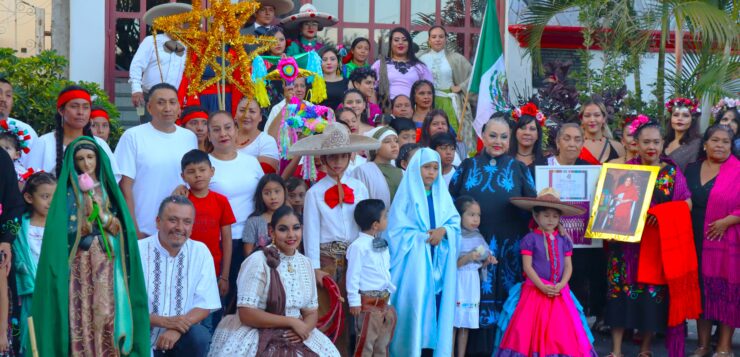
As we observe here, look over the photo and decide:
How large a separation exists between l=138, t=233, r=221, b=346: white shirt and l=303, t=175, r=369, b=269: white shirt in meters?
0.92

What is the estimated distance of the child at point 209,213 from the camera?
25.0 ft

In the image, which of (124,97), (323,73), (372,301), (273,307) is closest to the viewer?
(273,307)

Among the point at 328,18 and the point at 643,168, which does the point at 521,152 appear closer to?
the point at 643,168

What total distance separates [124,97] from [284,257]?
6.33 meters

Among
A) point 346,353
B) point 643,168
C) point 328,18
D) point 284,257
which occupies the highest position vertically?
point 328,18

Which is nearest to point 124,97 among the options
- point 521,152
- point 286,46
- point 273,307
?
point 286,46

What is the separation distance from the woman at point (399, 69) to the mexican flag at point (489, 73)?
0.51 meters

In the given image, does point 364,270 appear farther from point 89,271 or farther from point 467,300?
point 89,271

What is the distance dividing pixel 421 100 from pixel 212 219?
3.21 m

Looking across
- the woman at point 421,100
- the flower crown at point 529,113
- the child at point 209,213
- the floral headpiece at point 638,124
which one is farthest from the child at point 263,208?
the floral headpiece at point 638,124

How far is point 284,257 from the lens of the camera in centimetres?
717

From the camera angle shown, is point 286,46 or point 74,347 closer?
point 74,347

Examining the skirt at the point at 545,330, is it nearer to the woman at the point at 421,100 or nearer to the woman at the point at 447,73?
the woman at the point at 421,100

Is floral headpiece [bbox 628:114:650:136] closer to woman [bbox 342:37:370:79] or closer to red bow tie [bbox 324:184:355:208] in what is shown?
red bow tie [bbox 324:184:355:208]
